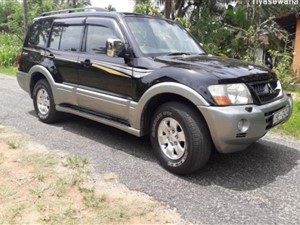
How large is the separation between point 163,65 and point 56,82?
227cm

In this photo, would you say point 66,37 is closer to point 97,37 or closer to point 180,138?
point 97,37

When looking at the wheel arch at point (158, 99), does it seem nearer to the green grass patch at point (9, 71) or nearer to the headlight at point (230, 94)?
the headlight at point (230, 94)

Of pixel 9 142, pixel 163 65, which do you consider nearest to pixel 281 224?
pixel 163 65

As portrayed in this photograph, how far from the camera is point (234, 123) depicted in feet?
10.9

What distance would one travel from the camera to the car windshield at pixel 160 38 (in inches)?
173

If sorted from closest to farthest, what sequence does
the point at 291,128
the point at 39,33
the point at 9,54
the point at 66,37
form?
1. the point at 66,37
2. the point at 291,128
3. the point at 39,33
4. the point at 9,54

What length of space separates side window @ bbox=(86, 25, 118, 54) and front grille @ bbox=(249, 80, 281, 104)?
6.40 feet

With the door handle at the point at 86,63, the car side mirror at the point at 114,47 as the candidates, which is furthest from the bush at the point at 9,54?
the car side mirror at the point at 114,47

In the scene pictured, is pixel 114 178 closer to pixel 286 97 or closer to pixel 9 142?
pixel 9 142

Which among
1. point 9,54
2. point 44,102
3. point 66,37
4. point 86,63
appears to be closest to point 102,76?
point 86,63

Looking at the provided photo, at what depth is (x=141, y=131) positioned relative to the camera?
13.7 ft

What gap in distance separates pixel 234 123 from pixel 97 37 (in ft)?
8.13

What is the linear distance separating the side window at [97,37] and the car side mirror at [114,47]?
0.25 metres

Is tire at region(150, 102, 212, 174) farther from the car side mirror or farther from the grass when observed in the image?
the car side mirror
